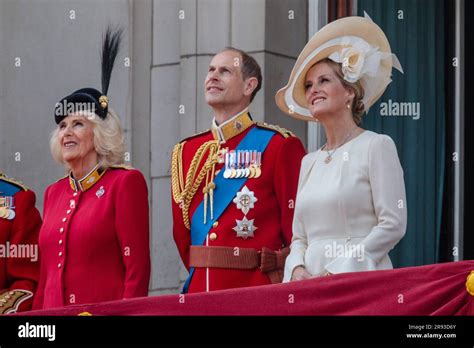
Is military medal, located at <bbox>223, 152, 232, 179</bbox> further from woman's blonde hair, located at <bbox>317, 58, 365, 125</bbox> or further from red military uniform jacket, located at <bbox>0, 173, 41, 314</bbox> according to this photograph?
red military uniform jacket, located at <bbox>0, 173, 41, 314</bbox>

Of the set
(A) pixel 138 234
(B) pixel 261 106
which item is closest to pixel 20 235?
(A) pixel 138 234

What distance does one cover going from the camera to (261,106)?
11.7 m

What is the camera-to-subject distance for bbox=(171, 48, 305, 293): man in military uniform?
34.3 feet

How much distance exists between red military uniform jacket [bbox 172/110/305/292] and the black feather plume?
3.05ft

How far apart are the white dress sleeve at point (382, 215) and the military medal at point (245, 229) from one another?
2.49ft

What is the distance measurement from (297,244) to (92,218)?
1.24 metres

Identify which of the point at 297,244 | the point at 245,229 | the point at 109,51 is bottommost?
the point at 297,244

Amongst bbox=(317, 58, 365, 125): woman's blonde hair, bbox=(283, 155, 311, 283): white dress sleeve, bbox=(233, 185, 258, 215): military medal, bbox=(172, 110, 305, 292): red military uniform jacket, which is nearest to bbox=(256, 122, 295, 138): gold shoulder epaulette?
bbox=(172, 110, 305, 292): red military uniform jacket

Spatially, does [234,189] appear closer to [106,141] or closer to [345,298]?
[106,141]

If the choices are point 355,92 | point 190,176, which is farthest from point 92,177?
point 355,92

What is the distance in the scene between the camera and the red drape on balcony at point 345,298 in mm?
9297

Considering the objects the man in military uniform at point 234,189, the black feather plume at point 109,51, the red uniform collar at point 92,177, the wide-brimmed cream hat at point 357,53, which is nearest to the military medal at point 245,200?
the man in military uniform at point 234,189

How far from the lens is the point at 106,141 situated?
10836 mm

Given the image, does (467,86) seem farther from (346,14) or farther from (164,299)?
(164,299)
